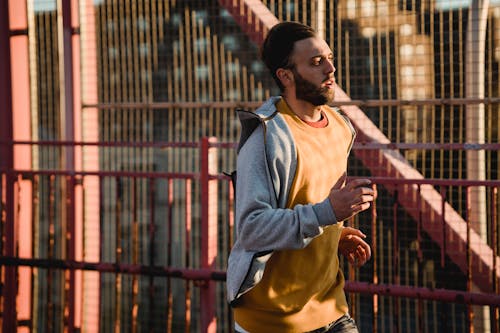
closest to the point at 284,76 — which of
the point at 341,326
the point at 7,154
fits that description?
the point at 341,326

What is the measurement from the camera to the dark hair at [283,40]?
2566mm

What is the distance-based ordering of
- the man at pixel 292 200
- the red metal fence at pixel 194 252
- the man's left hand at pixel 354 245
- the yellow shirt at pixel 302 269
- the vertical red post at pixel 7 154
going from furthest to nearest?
the vertical red post at pixel 7 154, the red metal fence at pixel 194 252, the man's left hand at pixel 354 245, the yellow shirt at pixel 302 269, the man at pixel 292 200

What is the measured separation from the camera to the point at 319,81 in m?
2.55

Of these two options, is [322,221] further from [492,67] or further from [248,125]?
[492,67]

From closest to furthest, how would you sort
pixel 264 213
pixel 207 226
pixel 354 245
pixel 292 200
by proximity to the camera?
1. pixel 264 213
2. pixel 292 200
3. pixel 354 245
4. pixel 207 226

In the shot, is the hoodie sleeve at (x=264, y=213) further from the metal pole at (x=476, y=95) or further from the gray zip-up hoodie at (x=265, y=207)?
the metal pole at (x=476, y=95)

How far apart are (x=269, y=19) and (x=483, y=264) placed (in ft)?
9.53

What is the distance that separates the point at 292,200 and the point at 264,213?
6.3 inches

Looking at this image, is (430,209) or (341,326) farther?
(430,209)

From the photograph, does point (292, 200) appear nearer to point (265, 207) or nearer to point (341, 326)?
point (265, 207)

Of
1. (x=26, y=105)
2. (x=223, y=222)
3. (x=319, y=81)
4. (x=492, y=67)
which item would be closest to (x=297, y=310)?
(x=319, y=81)

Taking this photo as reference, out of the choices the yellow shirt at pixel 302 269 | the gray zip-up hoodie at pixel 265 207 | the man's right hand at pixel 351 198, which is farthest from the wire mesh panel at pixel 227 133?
the man's right hand at pixel 351 198

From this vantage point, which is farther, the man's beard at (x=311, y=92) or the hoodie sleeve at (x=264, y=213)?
the man's beard at (x=311, y=92)

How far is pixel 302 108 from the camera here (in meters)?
2.61
